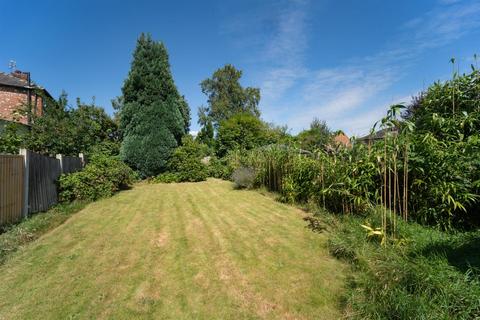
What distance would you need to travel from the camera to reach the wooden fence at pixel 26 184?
525cm

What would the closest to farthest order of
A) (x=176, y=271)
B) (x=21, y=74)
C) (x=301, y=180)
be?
(x=176, y=271) → (x=301, y=180) → (x=21, y=74)

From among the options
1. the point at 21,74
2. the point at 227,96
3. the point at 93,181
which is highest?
the point at 227,96

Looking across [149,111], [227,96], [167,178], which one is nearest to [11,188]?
[167,178]

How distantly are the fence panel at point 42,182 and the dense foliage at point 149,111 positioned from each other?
5.57m

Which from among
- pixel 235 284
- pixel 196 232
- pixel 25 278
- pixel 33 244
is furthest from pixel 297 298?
pixel 33 244

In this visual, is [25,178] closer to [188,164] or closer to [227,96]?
[188,164]

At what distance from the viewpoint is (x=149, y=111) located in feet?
45.0

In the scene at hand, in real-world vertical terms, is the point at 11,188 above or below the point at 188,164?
below

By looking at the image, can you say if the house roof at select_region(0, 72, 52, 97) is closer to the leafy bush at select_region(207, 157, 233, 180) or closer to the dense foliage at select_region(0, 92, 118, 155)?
the dense foliage at select_region(0, 92, 118, 155)

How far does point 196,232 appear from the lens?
509cm

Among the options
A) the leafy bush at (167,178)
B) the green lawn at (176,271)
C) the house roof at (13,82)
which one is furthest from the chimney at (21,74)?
the green lawn at (176,271)

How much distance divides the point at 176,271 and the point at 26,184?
4.57 meters

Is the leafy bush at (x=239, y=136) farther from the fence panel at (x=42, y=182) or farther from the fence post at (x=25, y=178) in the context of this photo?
the fence post at (x=25, y=178)

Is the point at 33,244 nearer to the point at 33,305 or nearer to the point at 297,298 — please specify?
the point at 33,305
